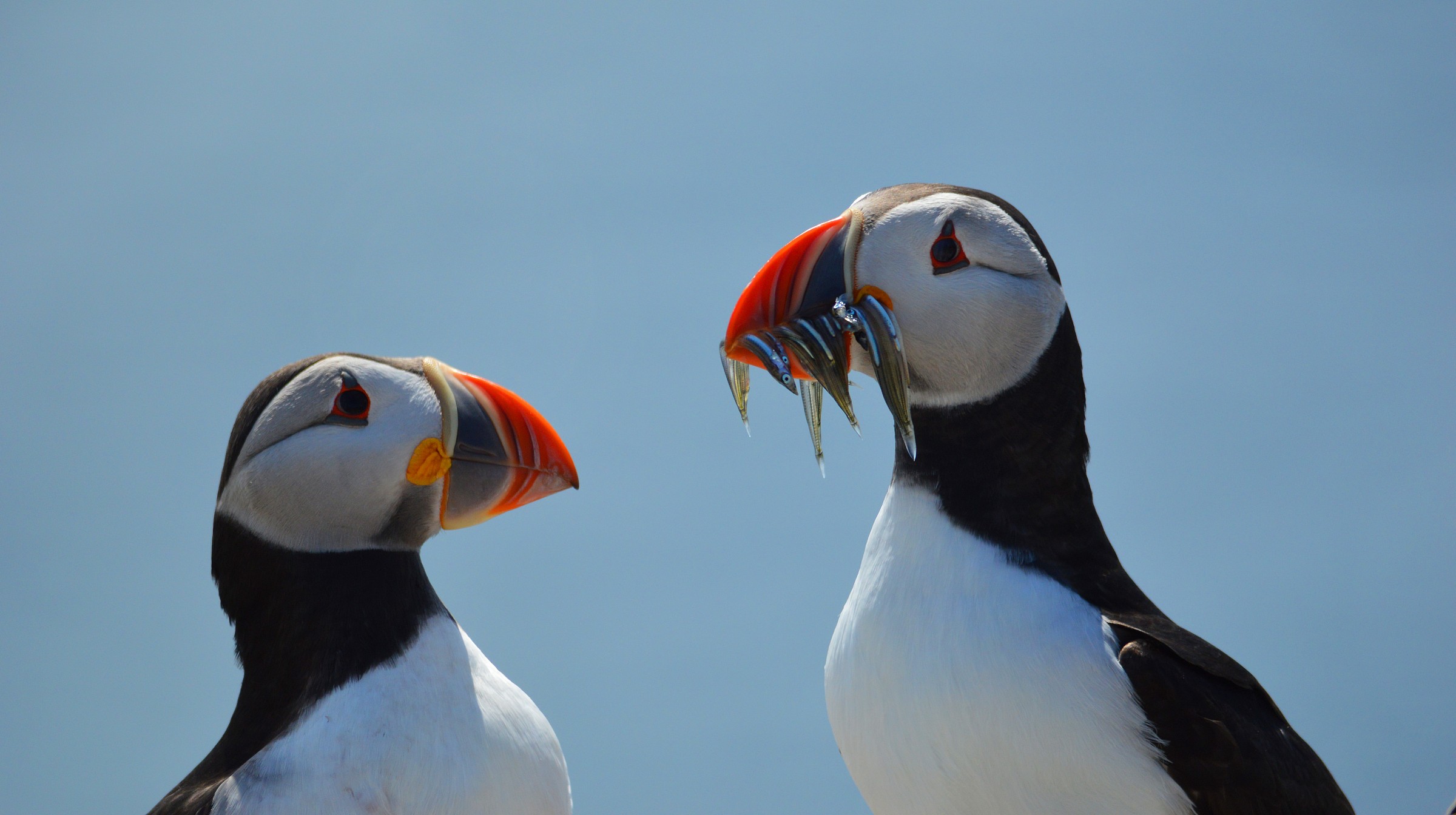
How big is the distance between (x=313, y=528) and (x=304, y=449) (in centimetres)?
18

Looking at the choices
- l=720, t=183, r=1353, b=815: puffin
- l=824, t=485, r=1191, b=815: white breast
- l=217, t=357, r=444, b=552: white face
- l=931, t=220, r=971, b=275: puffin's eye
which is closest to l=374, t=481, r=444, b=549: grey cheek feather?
l=217, t=357, r=444, b=552: white face

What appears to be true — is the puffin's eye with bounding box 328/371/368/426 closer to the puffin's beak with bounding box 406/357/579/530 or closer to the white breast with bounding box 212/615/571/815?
the puffin's beak with bounding box 406/357/579/530

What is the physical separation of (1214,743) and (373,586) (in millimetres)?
1775

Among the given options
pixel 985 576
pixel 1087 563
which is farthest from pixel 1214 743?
pixel 985 576

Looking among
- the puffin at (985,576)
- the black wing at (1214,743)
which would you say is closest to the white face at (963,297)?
the puffin at (985,576)

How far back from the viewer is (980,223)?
8.46 feet

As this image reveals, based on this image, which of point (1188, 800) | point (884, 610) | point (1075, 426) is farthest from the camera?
point (1075, 426)

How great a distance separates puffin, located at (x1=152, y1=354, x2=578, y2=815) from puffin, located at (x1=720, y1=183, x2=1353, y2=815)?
25.1 inches

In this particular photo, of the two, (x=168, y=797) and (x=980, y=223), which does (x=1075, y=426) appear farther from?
(x=168, y=797)

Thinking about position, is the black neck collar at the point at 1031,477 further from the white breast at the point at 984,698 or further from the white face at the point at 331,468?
the white face at the point at 331,468

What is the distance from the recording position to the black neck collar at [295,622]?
255 cm

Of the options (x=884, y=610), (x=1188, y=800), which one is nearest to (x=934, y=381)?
(x=884, y=610)

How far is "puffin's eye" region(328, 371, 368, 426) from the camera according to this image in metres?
2.66

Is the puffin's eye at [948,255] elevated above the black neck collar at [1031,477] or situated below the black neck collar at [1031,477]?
above
